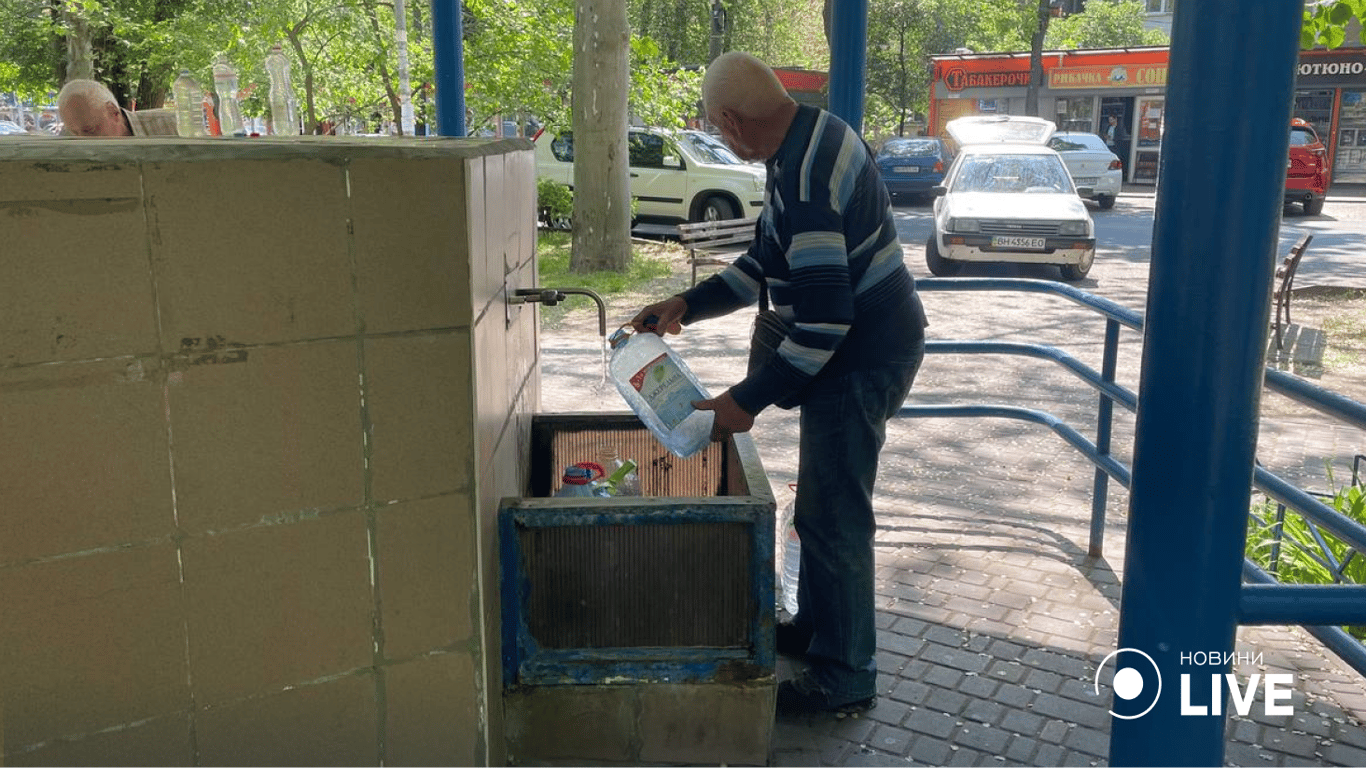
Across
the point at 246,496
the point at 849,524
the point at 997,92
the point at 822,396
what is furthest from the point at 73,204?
the point at 997,92

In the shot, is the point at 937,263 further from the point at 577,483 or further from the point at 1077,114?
the point at 1077,114

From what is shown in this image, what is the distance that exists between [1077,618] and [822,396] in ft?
4.96

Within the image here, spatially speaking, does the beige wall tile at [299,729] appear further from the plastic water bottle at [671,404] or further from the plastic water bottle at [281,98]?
the plastic water bottle at [281,98]

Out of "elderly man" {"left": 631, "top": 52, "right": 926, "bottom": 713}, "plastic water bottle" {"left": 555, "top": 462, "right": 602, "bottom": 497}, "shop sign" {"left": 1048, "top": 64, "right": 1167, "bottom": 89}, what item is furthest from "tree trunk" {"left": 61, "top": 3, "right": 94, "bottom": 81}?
"shop sign" {"left": 1048, "top": 64, "right": 1167, "bottom": 89}

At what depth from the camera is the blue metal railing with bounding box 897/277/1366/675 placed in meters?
1.61

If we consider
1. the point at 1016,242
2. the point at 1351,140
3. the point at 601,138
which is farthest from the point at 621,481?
the point at 1351,140

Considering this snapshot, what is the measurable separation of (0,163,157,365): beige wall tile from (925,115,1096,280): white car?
12.6 metres

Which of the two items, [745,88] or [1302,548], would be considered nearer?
[745,88]

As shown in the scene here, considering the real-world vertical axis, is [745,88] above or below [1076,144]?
above

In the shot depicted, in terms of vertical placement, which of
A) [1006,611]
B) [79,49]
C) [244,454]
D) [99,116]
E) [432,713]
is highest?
[79,49]

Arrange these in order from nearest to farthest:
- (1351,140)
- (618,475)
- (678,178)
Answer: (618,475)
(678,178)
(1351,140)

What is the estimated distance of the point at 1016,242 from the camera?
45.4 feet

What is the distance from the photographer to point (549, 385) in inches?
330

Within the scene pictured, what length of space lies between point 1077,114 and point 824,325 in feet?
103
